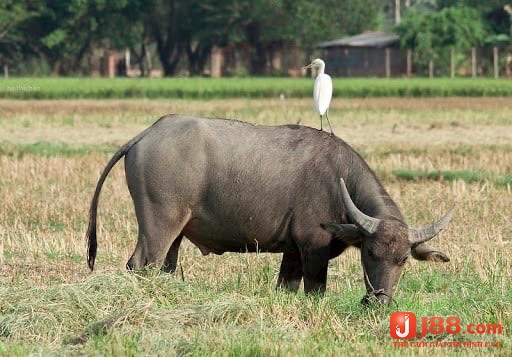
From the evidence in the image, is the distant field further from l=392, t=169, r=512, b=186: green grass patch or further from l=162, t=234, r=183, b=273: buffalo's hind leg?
l=162, t=234, r=183, b=273: buffalo's hind leg

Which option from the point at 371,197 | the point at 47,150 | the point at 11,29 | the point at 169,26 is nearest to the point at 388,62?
the point at 169,26

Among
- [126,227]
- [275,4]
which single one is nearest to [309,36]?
[275,4]

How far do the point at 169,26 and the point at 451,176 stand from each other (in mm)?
53075

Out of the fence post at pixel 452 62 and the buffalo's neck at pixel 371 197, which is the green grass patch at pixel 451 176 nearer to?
the buffalo's neck at pixel 371 197

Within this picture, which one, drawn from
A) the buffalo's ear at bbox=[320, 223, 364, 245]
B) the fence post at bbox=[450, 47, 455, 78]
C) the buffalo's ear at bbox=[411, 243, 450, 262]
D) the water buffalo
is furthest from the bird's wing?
the fence post at bbox=[450, 47, 455, 78]

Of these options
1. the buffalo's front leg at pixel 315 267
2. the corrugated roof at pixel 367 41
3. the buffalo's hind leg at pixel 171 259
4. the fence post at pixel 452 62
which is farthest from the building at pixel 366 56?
the buffalo's front leg at pixel 315 267

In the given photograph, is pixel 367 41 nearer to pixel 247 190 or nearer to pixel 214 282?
pixel 214 282

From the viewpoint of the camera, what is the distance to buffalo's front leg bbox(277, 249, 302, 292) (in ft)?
27.6

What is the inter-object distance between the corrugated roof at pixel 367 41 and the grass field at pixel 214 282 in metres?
43.5

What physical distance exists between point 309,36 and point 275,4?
2.73 m

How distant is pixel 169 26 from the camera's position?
221 ft

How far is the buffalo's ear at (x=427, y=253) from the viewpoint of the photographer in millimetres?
7758

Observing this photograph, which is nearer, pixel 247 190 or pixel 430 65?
pixel 247 190

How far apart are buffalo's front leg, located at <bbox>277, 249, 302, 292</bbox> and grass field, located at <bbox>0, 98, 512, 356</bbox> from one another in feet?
0.32
